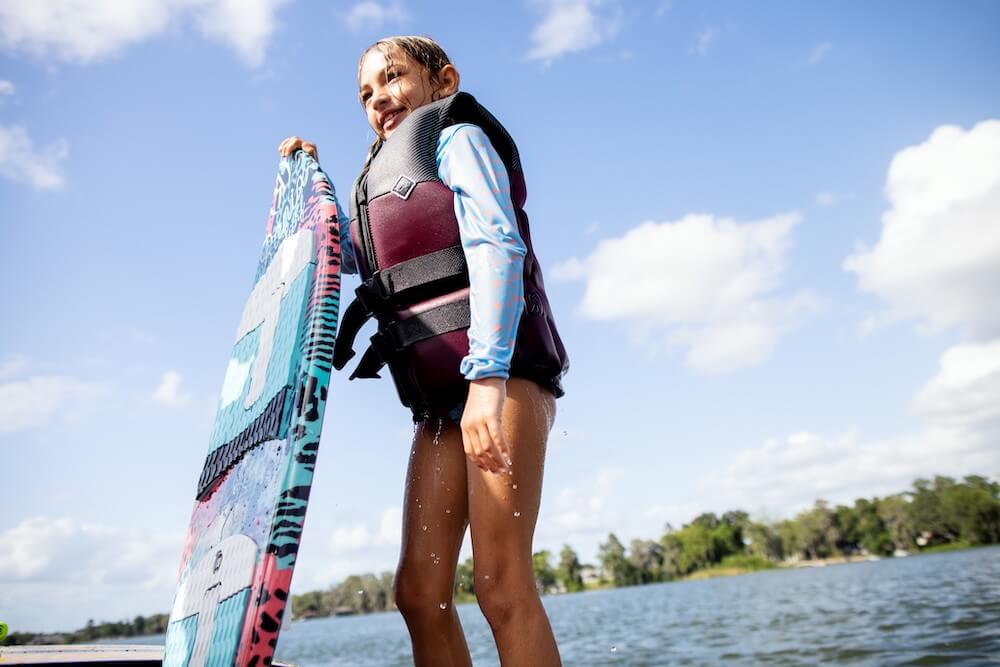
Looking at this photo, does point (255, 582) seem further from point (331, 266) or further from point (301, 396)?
point (331, 266)

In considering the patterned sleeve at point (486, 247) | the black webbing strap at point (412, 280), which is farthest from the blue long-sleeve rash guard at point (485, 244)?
the black webbing strap at point (412, 280)

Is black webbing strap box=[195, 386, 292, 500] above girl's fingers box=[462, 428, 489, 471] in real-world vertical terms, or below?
above

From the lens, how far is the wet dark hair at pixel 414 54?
231 cm

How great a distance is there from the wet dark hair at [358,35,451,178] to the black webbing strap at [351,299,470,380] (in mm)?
601

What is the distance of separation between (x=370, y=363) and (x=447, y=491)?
493 mm

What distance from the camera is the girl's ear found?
2377mm

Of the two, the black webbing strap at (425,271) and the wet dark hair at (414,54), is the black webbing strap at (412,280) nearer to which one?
the black webbing strap at (425,271)

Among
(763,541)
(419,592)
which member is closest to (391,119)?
(419,592)

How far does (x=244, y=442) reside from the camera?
Result: 6.77 ft

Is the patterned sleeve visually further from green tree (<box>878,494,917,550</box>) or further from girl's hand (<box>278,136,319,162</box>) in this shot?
green tree (<box>878,494,917,550</box>)

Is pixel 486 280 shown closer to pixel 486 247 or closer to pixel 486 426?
pixel 486 247

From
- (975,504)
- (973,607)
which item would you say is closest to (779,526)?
(975,504)

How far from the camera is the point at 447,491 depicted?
6.58 feet

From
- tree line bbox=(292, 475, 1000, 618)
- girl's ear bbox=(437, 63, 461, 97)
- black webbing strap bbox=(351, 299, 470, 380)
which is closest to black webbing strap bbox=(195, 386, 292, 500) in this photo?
black webbing strap bbox=(351, 299, 470, 380)
